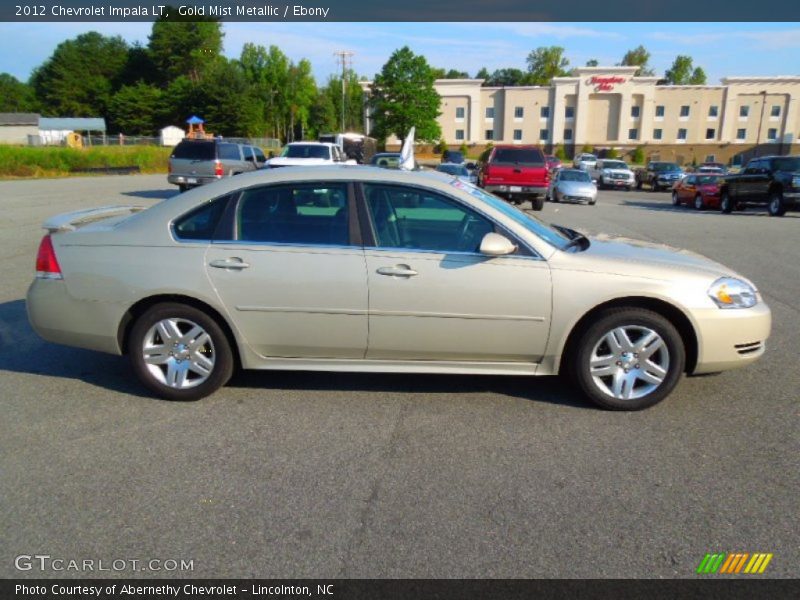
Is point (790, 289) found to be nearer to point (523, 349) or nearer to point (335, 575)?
point (523, 349)

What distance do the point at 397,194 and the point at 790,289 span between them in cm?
660

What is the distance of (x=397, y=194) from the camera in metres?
4.34

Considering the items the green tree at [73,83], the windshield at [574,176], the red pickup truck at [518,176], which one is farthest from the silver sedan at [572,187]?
the green tree at [73,83]

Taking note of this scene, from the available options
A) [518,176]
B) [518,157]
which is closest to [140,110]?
[518,157]

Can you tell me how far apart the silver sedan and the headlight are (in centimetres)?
2106

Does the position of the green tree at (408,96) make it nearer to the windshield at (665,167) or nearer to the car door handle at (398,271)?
the windshield at (665,167)

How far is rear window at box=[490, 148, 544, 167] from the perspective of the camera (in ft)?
66.0

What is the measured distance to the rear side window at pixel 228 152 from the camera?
62.8 feet

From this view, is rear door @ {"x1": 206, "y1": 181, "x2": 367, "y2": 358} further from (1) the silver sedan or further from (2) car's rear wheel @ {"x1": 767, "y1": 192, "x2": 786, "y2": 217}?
(1) the silver sedan

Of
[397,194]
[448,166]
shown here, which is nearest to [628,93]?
[448,166]

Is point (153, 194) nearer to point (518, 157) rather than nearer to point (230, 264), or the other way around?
point (518, 157)

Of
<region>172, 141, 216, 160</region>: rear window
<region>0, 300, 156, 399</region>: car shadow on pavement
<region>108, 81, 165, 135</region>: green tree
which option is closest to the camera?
<region>0, 300, 156, 399</region>: car shadow on pavement

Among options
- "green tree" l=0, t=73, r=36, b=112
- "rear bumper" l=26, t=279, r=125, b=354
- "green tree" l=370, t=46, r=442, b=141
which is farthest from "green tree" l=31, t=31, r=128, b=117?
"rear bumper" l=26, t=279, r=125, b=354

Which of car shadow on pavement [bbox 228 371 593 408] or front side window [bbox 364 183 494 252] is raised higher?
front side window [bbox 364 183 494 252]
